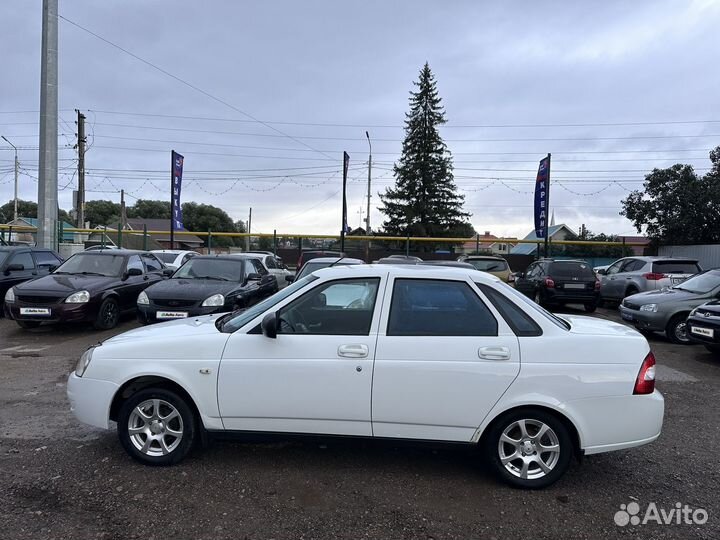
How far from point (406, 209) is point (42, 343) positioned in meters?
36.0

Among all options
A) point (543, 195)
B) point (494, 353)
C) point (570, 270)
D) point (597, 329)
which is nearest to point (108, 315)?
point (494, 353)

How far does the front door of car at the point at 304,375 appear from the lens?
3.56 meters

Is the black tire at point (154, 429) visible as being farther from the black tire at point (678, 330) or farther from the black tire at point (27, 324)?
the black tire at point (678, 330)

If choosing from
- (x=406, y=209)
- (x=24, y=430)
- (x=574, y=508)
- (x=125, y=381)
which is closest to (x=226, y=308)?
(x=24, y=430)

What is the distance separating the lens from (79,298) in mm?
9141

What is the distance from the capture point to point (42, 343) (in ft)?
Result: 28.6

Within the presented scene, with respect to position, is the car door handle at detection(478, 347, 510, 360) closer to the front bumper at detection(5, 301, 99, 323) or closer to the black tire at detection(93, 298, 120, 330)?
the front bumper at detection(5, 301, 99, 323)

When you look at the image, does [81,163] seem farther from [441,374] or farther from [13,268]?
[441,374]

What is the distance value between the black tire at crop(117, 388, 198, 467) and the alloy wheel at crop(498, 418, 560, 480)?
7.58ft

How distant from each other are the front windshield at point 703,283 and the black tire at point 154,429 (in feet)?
32.5

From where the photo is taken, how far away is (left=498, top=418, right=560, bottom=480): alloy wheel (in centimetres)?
352

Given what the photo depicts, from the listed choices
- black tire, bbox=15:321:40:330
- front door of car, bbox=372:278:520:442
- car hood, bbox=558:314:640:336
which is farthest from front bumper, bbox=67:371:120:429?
black tire, bbox=15:321:40:330

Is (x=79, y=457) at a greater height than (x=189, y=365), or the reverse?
(x=189, y=365)

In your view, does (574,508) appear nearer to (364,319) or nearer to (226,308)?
(364,319)
